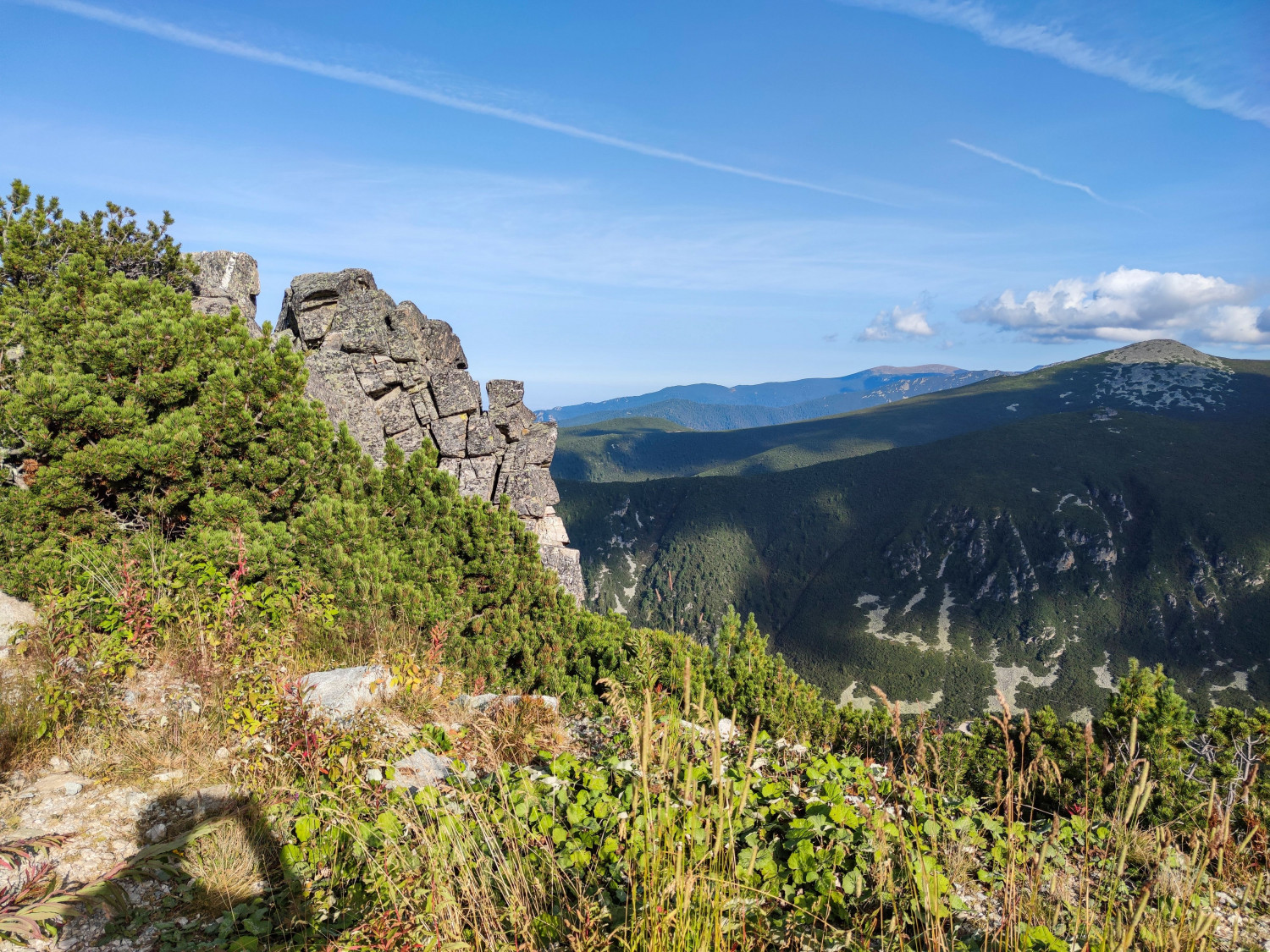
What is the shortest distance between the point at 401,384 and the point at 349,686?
28.8 meters

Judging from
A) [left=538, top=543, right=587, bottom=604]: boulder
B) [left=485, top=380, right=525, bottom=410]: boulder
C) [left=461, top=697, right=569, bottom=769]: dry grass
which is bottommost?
[left=538, top=543, right=587, bottom=604]: boulder

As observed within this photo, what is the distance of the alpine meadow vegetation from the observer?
362 cm

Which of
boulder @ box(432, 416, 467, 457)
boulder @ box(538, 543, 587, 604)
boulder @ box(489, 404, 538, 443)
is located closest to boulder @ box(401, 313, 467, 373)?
boulder @ box(432, 416, 467, 457)

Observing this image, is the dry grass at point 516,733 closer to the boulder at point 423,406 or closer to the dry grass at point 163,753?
the dry grass at point 163,753

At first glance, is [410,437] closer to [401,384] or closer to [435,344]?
[401,384]

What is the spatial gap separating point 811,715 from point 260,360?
54.2 feet

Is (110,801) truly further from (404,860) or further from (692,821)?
(692,821)

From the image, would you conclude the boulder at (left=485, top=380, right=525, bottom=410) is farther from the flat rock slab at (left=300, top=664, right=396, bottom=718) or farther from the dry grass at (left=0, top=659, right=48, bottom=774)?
the dry grass at (left=0, top=659, right=48, bottom=774)

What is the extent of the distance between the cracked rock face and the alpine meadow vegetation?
14.6 meters

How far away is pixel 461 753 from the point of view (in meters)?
6.43

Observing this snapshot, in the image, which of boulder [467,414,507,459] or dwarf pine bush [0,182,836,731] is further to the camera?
boulder [467,414,507,459]

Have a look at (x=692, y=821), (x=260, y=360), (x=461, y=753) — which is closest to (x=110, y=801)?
(x=461, y=753)

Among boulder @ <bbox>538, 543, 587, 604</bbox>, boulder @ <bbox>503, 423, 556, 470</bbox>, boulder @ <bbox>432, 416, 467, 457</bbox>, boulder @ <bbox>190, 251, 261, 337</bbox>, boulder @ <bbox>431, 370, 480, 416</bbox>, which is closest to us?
boulder @ <bbox>190, 251, 261, 337</bbox>

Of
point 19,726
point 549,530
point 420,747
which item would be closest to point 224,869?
point 420,747
